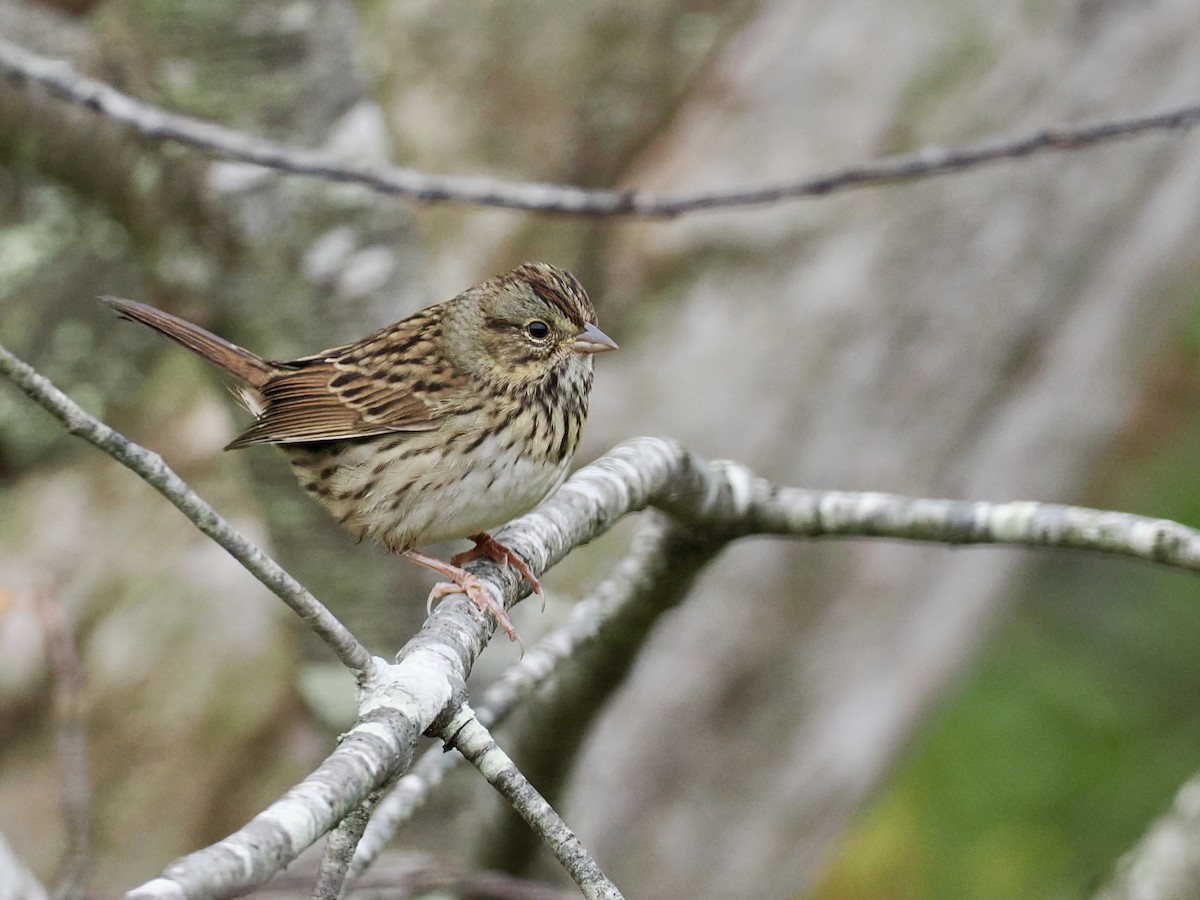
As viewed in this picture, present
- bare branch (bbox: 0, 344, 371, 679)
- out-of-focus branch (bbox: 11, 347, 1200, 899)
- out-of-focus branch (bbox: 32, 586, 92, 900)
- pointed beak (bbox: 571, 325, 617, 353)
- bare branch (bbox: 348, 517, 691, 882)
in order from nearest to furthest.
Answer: out-of-focus branch (bbox: 11, 347, 1200, 899) < bare branch (bbox: 0, 344, 371, 679) < bare branch (bbox: 348, 517, 691, 882) < out-of-focus branch (bbox: 32, 586, 92, 900) < pointed beak (bbox: 571, 325, 617, 353)

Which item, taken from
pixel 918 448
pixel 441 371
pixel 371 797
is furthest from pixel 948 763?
pixel 371 797

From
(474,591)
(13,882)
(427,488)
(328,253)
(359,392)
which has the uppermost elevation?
(328,253)

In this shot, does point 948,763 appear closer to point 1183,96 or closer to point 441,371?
point 1183,96

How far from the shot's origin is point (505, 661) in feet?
13.0

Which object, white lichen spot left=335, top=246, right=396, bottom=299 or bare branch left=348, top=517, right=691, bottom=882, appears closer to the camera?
bare branch left=348, top=517, right=691, bottom=882

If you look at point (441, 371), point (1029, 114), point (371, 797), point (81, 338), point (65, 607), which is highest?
point (81, 338)

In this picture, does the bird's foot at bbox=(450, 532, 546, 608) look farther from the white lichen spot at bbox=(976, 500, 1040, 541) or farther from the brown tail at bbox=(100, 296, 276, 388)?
the white lichen spot at bbox=(976, 500, 1040, 541)

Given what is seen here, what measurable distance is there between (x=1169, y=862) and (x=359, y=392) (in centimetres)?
→ 203

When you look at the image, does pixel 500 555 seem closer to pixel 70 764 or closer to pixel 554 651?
pixel 554 651

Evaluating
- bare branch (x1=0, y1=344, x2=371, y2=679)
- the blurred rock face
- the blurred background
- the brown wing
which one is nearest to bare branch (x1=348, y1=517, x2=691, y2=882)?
the brown wing

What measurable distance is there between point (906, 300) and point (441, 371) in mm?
2344

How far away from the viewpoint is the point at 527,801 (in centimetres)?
147

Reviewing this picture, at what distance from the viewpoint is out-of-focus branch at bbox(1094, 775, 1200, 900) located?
2.89 metres

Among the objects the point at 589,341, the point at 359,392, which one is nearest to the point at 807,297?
the point at 589,341
